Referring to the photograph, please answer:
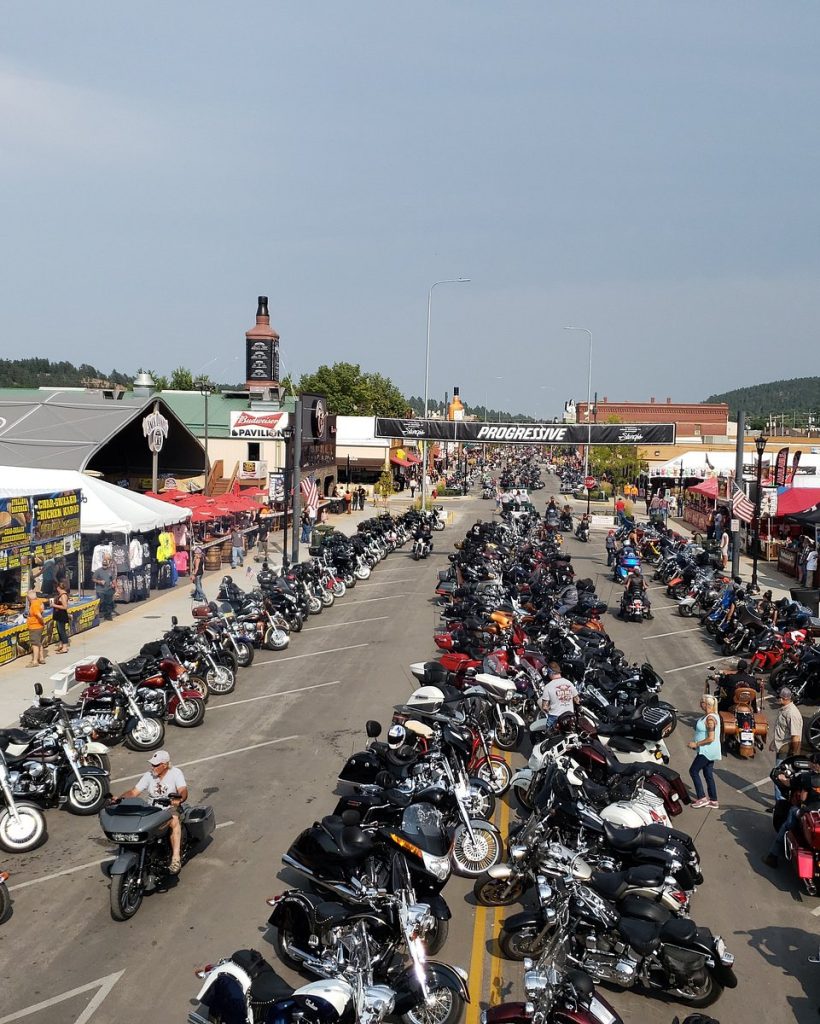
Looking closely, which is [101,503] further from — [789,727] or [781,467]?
[781,467]

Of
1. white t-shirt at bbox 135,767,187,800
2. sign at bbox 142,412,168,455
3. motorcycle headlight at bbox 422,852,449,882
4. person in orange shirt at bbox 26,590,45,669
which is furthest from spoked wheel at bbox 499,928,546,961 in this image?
sign at bbox 142,412,168,455

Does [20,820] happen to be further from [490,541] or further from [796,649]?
[490,541]

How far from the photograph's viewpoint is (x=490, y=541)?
31.0 meters

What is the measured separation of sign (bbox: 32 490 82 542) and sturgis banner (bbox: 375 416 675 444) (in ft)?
54.0

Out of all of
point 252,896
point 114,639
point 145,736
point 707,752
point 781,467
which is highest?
point 781,467

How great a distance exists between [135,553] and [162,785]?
1504 centimetres

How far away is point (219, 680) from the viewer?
606 inches

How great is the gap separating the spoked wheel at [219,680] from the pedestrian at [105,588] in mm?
6866

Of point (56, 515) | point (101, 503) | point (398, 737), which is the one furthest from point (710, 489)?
point (398, 737)

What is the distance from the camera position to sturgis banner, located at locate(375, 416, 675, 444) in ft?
114

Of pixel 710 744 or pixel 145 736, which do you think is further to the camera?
pixel 145 736

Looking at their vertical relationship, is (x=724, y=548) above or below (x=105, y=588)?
below

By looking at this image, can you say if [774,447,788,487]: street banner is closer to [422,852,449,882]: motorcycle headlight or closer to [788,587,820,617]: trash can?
[788,587,820,617]: trash can

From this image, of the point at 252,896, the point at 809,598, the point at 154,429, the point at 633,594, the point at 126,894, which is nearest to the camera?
the point at 126,894
